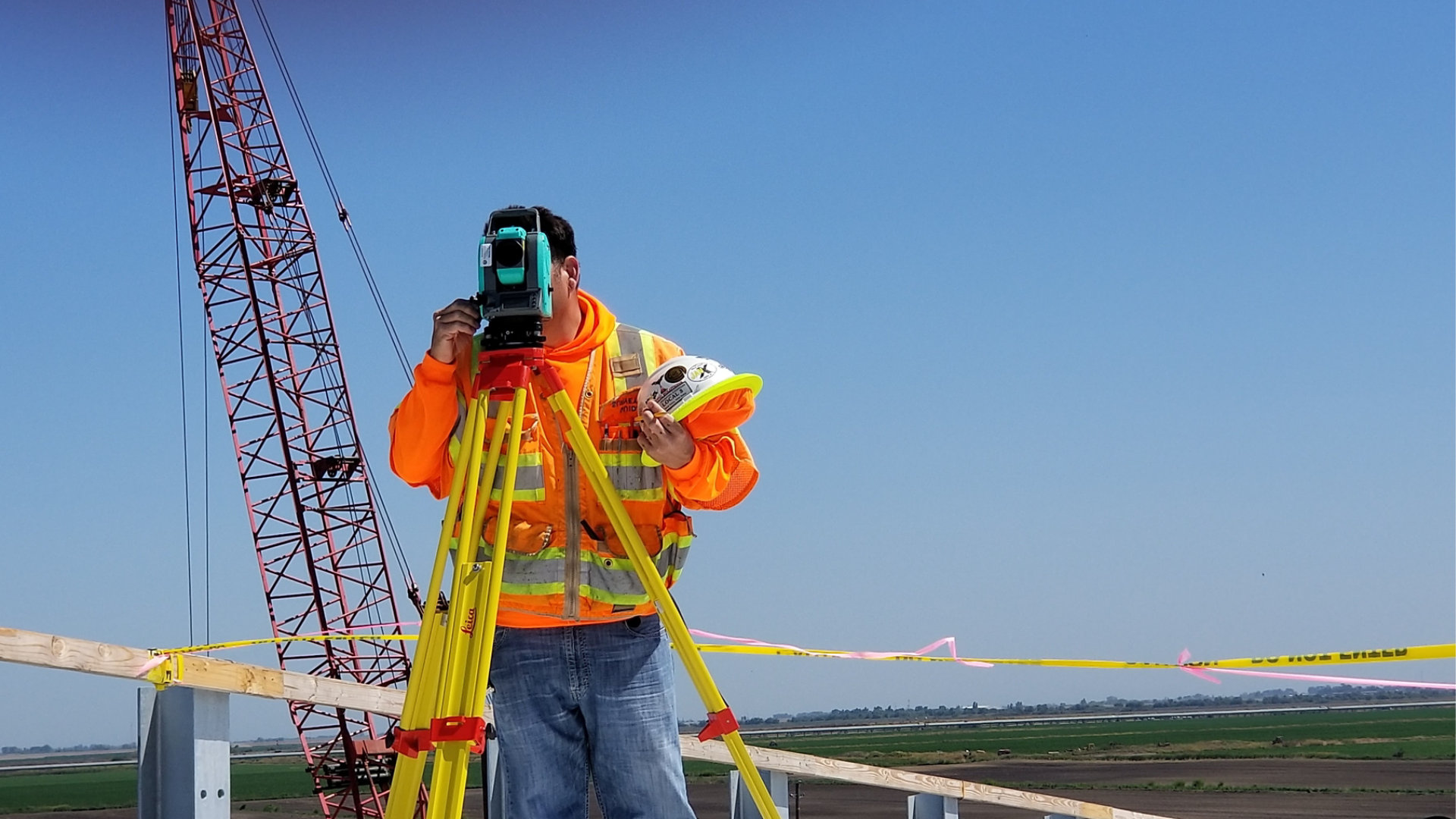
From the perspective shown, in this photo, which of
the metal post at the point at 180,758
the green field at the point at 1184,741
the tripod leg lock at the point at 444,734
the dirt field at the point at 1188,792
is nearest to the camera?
the tripod leg lock at the point at 444,734

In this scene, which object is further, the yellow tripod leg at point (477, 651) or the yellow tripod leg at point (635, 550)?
the yellow tripod leg at point (635, 550)

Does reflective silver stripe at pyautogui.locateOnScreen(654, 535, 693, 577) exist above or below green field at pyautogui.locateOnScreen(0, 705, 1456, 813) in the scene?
above

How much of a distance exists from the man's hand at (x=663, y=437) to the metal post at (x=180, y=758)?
1.16 m

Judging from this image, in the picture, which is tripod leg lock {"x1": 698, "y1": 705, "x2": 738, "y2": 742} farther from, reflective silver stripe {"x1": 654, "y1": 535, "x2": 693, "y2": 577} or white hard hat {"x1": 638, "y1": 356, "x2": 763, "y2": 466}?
white hard hat {"x1": 638, "y1": 356, "x2": 763, "y2": 466}

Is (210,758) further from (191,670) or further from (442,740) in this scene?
(442,740)

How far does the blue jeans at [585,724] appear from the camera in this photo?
2338mm

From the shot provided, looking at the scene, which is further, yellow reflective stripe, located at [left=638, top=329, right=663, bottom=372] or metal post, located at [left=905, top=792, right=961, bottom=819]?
metal post, located at [left=905, top=792, right=961, bottom=819]

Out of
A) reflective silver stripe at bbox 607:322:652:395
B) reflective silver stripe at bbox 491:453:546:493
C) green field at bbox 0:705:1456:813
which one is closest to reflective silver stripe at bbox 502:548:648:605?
reflective silver stripe at bbox 491:453:546:493

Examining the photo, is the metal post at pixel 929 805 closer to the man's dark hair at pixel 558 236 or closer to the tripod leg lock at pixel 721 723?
the tripod leg lock at pixel 721 723

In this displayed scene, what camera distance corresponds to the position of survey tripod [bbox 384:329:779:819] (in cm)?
216

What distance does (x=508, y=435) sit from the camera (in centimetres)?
227

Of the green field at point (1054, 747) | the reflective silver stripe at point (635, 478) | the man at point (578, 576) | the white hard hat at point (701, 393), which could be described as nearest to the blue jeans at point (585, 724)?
the man at point (578, 576)

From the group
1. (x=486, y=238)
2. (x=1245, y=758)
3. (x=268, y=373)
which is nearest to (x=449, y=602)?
(x=486, y=238)

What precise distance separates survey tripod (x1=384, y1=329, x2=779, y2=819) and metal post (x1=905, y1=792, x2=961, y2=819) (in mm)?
3879
